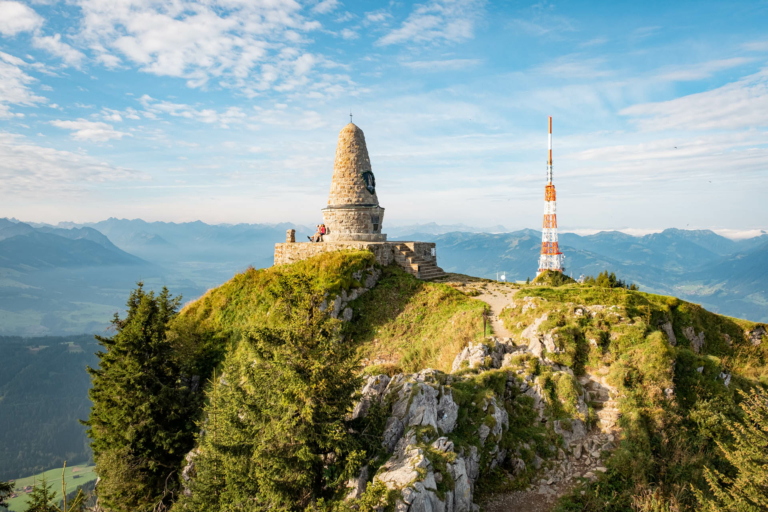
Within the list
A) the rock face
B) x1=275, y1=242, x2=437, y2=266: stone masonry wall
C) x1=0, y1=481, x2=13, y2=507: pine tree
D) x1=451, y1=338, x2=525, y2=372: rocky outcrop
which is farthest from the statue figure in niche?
x1=0, y1=481, x2=13, y2=507: pine tree

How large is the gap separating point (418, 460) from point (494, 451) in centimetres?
353

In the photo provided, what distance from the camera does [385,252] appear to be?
25.3m

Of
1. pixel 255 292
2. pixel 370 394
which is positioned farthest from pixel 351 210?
pixel 370 394

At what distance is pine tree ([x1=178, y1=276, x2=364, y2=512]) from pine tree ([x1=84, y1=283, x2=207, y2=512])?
18.9ft

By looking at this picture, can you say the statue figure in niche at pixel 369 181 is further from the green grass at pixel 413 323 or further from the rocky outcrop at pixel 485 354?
the rocky outcrop at pixel 485 354

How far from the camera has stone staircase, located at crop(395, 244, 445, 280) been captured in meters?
24.9

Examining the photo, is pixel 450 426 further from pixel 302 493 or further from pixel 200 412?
pixel 200 412

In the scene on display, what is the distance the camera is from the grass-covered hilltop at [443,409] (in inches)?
378

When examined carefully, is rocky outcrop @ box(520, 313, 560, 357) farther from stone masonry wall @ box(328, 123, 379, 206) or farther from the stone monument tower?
stone masonry wall @ box(328, 123, 379, 206)

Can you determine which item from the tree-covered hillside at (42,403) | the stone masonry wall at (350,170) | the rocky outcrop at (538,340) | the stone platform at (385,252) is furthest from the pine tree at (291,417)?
the tree-covered hillside at (42,403)

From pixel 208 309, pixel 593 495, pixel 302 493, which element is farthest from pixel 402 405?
pixel 208 309

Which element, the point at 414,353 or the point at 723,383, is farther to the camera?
the point at 414,353

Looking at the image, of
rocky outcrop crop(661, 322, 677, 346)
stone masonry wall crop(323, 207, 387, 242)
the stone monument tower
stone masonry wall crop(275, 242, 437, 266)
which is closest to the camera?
rocky outcrop crop(661, 322, 677, 346)

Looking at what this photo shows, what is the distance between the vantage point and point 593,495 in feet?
34.8
